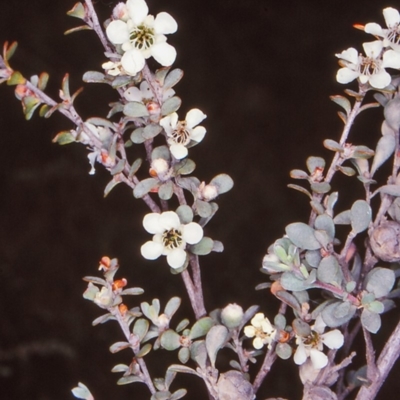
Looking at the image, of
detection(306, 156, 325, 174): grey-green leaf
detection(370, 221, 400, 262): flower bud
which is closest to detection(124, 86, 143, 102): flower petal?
detection(306, 156, 325, 174): grey-green leaf

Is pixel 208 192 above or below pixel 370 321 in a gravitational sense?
above

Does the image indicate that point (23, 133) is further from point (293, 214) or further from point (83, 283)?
point (293, 214)

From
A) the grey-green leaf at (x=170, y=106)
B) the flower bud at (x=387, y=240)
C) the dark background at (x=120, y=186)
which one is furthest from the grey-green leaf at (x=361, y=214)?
the dark background at (x=120, y=186)

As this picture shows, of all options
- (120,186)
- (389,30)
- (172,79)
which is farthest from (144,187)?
(120,186)

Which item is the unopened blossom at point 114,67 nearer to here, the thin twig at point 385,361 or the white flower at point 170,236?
the white flower at point 170,236

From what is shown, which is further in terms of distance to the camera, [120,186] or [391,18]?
[120,186]

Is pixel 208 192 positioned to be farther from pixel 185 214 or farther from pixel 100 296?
pixel 100 296
